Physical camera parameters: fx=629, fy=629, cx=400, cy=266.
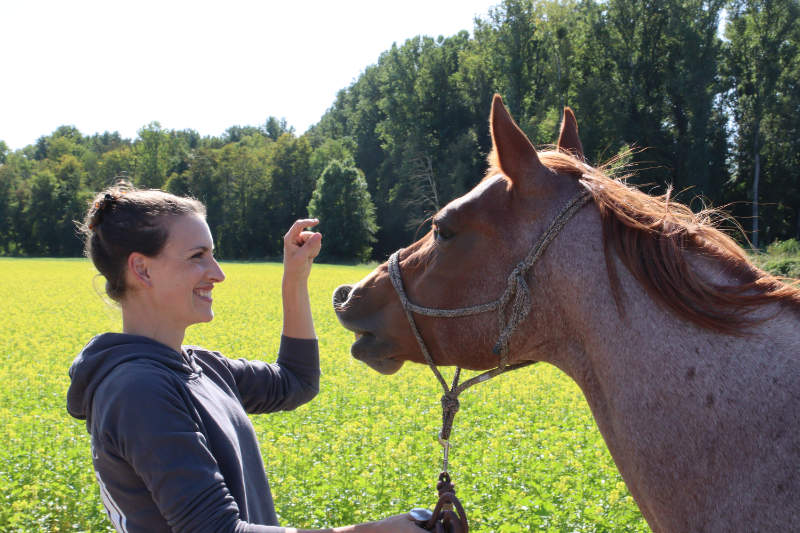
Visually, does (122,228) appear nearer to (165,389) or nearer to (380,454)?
(165,389)

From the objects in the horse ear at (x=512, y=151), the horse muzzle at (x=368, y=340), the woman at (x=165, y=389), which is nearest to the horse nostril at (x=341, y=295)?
the horse muzzle at (x=368, y=340)

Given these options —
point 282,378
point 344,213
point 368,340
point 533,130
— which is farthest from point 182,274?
point 344,213

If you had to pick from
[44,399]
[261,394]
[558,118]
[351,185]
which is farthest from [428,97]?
[261,394]

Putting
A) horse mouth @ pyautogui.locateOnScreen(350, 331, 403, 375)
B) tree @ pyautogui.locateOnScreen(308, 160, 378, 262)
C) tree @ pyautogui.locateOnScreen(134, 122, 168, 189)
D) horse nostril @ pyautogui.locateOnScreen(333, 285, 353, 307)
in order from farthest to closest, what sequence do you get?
tree @ pyautogui.locateOnScreen(134, 122, 168, 189) < tree @ pyautogui.locateOnScreen(308, 160, 378, 262) < horse nostril @ pyautogui.locateOnScreen(333, 285, 353, 307) < horse mouth @ pyautogui.locateOnScreen(350, 331, 403, 375)

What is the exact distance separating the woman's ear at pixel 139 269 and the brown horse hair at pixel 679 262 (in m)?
1.53

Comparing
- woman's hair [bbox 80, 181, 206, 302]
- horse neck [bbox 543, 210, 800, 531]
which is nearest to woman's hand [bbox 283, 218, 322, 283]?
woman's hair [bbox 80, 181, 206, 302]

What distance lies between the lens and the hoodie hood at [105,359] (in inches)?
78.0

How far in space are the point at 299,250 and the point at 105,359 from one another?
0.99 metres

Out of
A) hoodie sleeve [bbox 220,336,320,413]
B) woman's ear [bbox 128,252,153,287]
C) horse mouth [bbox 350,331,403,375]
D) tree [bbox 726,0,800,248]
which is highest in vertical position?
tree [bbox 726,0,800,248]

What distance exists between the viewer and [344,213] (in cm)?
6912

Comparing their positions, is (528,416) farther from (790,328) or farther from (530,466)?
(790,328)

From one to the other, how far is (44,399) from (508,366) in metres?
11.3

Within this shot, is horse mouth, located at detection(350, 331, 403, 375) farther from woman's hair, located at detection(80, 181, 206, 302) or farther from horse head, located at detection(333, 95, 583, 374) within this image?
woman's hair, located at detection(80, 181, 206, 302)

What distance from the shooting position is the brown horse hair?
1898mm
